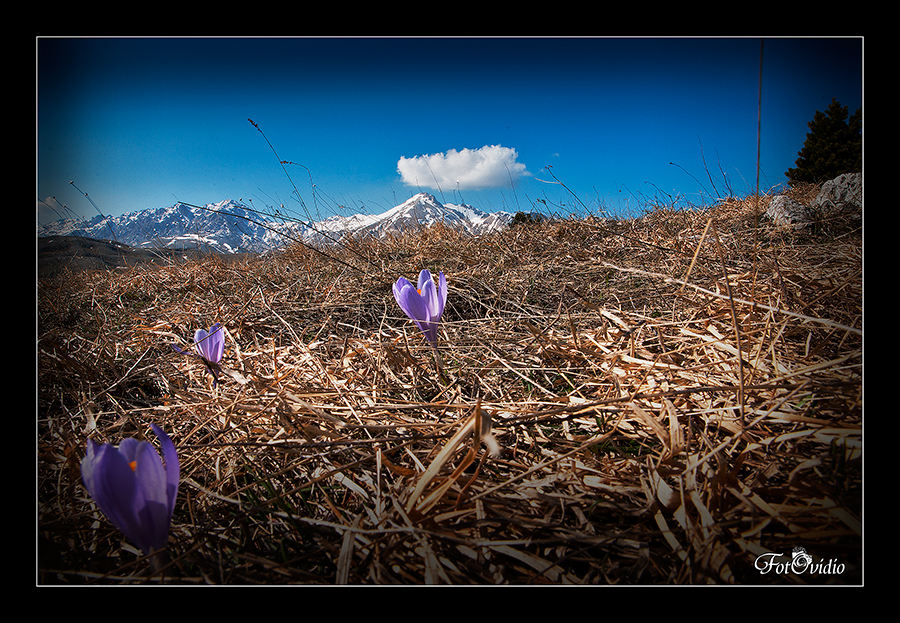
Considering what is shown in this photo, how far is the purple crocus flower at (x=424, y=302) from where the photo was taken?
109 cm

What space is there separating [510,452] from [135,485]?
2.01ft

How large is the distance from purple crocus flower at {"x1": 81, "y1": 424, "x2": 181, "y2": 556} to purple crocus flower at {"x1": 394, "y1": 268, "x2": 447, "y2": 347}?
0.66 metres

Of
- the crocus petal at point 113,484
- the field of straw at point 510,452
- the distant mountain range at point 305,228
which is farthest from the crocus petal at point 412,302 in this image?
the distant mountain range at point 305,228

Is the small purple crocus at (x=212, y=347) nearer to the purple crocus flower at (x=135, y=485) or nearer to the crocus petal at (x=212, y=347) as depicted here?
the crocus petal at (x=212, y=347)

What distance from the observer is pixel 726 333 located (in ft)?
3.32

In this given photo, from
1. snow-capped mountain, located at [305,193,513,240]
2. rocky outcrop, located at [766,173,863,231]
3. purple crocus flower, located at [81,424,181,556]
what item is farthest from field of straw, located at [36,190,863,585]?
snow-capped mountain, located at [305,193,513,240]

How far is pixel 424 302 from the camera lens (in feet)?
3.66

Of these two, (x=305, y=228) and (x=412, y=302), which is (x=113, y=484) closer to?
(x=412, y=302)

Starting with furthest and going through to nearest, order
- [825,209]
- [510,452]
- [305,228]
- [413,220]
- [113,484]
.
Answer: [413,220] → [305,228] → [825,209] → [510,452] → [113,484]

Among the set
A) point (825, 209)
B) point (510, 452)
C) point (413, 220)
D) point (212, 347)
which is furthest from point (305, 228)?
point (825, 209)

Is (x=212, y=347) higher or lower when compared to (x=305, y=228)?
lower

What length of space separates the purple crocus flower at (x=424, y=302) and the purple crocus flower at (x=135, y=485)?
66cm
